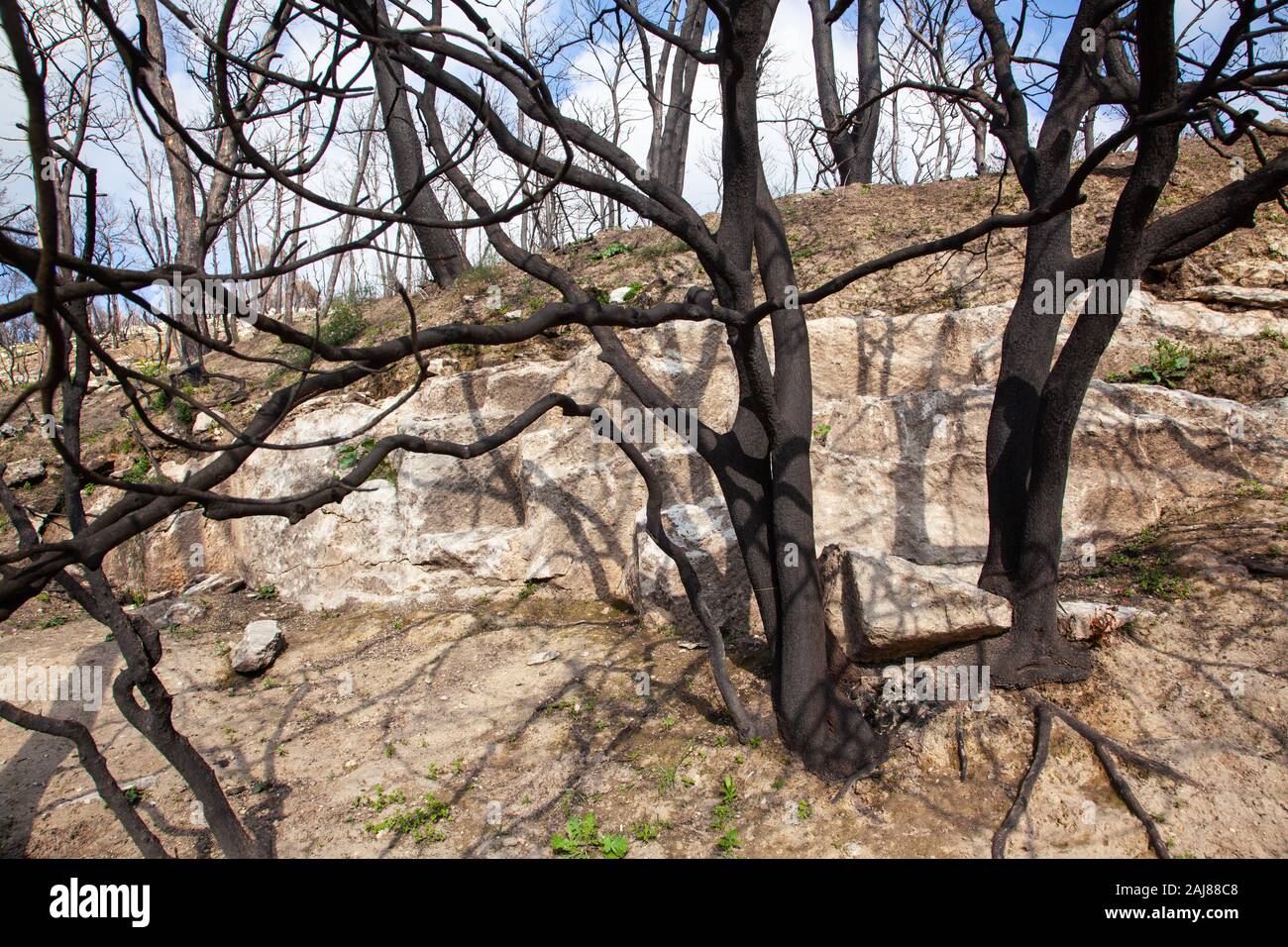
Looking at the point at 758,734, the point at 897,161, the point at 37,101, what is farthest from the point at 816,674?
the point at 897,161

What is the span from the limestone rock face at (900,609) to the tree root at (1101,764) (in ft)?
1.94

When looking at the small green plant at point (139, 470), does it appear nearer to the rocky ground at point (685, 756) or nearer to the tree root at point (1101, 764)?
the rocky ground at point (685, 756)

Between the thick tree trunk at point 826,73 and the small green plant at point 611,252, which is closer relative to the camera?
the small green plant at point 611,252

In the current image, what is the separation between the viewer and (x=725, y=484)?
505 centimetres

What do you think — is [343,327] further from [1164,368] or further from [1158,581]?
[1158,581]

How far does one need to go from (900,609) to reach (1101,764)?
1391mm

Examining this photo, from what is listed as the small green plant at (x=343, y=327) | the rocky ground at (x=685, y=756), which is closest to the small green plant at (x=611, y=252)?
the small green plant at (x=343, y=327)

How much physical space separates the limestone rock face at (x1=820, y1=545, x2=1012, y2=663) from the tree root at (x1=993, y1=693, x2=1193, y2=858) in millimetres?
593

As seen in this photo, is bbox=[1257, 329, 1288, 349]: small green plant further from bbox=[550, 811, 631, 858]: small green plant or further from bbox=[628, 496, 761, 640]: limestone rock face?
bbox=[550, 811, 631, 858]: small green plant

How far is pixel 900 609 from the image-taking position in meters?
5.09

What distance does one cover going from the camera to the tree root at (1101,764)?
4.11m

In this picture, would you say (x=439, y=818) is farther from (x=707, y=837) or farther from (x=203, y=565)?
(x=203, y=565)

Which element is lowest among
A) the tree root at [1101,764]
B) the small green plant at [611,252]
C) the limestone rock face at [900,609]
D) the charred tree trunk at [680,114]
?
the tree root at [1101,764]

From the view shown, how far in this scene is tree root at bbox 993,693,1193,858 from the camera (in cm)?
411
